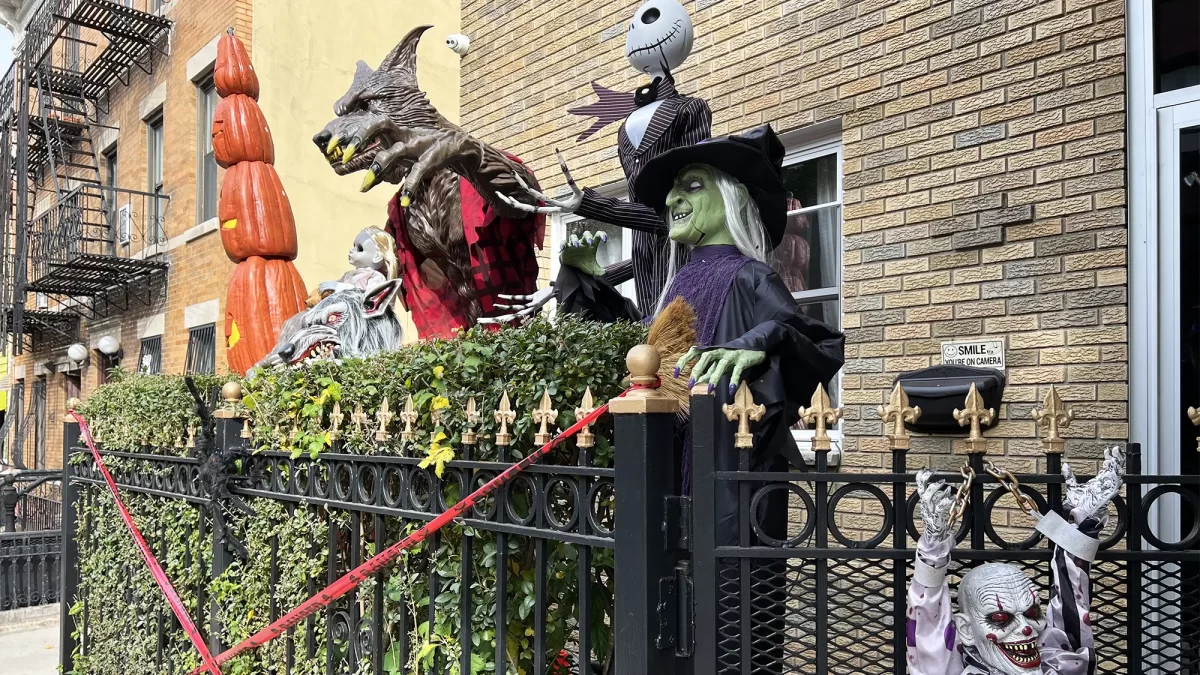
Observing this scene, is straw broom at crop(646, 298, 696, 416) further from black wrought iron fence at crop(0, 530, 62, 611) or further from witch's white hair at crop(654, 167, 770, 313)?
black wrought iron fence at crop(0, 530, 62, 611)

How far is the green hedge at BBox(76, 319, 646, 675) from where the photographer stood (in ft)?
8.20

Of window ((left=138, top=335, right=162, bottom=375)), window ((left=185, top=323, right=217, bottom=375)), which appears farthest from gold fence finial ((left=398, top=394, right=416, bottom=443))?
window ((left=138, top=335, right=162, bottom=375))

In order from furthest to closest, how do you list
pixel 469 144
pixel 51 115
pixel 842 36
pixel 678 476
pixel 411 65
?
pixel 51 115 < pixel 842 36 < pixel 411 65 < pixel 469 144 < pixel 678 476

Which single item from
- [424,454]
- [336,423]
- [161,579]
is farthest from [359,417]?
[161,579]

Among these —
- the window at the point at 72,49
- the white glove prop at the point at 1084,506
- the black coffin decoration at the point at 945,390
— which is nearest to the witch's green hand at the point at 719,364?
the white glove prop at the point at 1084,506

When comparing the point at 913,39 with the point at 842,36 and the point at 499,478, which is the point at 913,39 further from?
the point at 499,478

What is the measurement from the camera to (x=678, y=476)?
2508 mm

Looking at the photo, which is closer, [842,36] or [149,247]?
[842,36]

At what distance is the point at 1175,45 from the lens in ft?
12.0

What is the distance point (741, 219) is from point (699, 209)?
0.14 metres

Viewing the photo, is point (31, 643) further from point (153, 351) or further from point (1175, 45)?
point (1175, 45)

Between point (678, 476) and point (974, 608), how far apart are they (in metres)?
0.90

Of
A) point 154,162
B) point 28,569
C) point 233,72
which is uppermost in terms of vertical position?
point 154,162

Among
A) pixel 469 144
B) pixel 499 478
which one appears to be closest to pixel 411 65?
pixel 469 144
